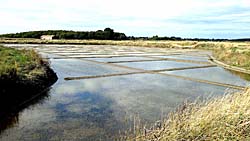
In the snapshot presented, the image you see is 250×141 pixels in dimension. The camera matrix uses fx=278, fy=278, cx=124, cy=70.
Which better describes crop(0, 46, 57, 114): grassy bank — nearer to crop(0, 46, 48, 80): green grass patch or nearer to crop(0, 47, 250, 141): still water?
crop(0, 46, 48, 80): green grass patch

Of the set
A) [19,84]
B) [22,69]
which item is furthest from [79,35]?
[19,84]

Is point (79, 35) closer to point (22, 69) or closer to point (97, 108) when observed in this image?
point (22, 69)

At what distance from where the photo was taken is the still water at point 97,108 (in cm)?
423

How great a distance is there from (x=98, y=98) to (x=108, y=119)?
155 centimetres

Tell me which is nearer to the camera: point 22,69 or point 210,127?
point 210,127

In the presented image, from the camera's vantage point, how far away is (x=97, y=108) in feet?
18.1

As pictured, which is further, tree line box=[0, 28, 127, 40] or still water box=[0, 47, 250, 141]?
tree line box=[0, 28, 127, 40]

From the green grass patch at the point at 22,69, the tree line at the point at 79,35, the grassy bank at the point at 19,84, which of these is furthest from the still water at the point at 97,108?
the tree line at the point at 79,35

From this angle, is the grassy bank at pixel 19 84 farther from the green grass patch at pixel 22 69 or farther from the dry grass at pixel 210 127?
the dry grass at pixel 210 127

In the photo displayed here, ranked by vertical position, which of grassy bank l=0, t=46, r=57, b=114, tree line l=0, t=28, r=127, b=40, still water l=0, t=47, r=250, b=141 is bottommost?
still water l=0, t=47, r=250, b=141

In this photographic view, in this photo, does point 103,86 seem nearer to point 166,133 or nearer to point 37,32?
point 166,133

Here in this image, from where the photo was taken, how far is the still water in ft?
13.9

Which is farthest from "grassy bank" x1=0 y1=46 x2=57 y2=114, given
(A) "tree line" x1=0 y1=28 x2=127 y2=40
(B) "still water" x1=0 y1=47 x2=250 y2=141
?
(A) "tree line" x1=0 y1=28 x2=127 y2=40

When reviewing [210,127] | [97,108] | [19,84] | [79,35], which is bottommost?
[97,108]
